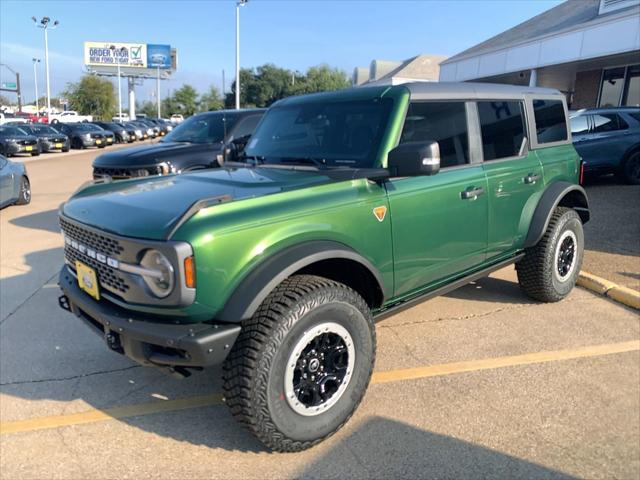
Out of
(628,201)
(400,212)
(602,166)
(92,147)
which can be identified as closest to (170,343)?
(400,212)

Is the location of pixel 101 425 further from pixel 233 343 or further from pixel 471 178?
pixel 471 178

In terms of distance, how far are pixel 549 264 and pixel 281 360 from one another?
310 centimetres

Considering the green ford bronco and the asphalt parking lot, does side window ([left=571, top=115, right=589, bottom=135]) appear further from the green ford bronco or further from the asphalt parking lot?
the green ford bronco

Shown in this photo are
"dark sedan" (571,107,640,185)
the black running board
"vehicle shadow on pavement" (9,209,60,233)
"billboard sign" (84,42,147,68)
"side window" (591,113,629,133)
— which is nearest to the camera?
the black running board

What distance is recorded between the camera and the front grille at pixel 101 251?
2705 millimetres

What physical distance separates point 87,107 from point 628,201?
76637 mm

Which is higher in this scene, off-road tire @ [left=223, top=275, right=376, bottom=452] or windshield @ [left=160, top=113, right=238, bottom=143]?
windshield @ [left=160, top=113, right=238, bottom=143]

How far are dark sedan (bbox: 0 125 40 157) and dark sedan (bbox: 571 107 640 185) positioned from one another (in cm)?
2325

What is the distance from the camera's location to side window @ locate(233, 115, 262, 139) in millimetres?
8164

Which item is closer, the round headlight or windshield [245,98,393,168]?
the round headlight

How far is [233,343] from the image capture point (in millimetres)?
2545

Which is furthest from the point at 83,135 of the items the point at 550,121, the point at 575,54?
the point at 550,121

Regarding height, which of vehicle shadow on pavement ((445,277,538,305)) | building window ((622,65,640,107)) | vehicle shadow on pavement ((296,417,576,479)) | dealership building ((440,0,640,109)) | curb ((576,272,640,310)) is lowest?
vehicle shadow on pavement ((296,417,576,479))

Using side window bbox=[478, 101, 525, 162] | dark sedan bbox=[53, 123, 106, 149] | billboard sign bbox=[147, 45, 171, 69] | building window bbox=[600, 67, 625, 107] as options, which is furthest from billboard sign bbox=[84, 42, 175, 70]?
side window bbox=[478, 101, 525, 162]
